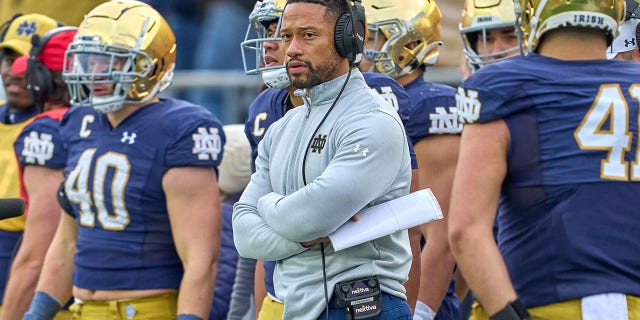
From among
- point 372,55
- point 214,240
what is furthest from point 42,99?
point 372,55

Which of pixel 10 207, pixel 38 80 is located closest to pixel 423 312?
pixel 10 207

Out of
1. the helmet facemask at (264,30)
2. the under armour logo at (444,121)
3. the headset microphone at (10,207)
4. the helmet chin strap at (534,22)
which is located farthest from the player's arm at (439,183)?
the headset microphone at (10,207)

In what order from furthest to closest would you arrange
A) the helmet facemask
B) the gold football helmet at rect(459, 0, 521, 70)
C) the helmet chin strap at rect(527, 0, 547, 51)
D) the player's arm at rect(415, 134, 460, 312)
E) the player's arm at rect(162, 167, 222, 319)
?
the gold football helmet at rect(459, 0, 521, 70)
the player's arm at rect(162, 167, 222, 319)
the player's arm at rect(415, 134, 460, 312)
the helmet facemask
the helmet chin strap at rect(527, 0, 547, 51)

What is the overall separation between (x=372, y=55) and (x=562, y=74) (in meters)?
1.60

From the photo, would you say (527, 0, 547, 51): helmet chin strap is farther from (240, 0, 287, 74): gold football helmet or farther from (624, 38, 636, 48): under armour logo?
(240, 0, 287, 74): gold football helmet

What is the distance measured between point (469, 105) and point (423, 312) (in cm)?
142

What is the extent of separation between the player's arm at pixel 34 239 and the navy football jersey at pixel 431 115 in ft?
6.33

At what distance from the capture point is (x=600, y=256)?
398 cm

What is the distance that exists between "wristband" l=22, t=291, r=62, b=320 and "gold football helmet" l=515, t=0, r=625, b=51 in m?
2.73

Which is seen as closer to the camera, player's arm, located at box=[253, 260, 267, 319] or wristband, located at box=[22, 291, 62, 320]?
player's arm, located at box=[253, 260, 267, 319]

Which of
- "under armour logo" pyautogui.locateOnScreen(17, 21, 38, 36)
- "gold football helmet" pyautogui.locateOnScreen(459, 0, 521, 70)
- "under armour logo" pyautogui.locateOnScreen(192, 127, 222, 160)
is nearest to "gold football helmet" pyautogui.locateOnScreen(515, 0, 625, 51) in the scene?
"gold football helmet" pyautogui.locateOnScreen(459, 0, 521, 70)

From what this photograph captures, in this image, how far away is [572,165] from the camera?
4.01 metres

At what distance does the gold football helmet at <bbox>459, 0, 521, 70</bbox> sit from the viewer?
19.7ft

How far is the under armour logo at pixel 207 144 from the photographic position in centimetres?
561
